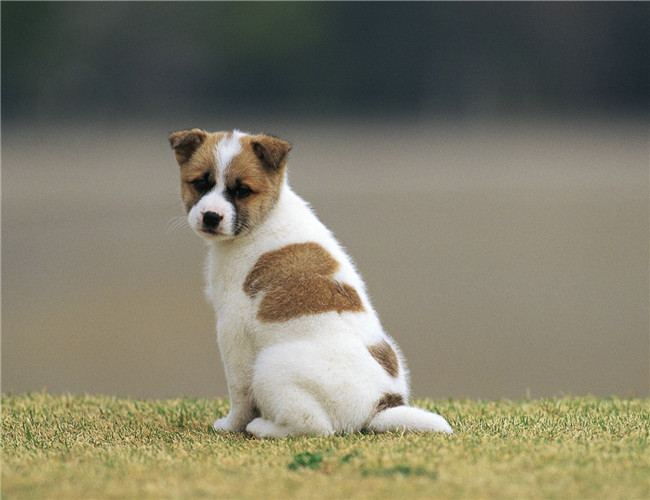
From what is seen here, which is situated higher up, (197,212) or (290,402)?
(197,212)

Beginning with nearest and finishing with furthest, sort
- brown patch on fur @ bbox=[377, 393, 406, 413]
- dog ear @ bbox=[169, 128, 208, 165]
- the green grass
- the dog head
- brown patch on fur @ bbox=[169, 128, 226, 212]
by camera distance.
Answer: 1. the green grass
2. brown patch on fur @ bbox=[377, 393, 406, 413]
3. the dog head
4. brown patch on fur @ bbox=[169, 128, 226, 212]
5. dog ear @ bbox=[169, 128, 208, 165]

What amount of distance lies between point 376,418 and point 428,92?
38.1 meters

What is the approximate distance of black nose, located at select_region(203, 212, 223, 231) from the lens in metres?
7.32

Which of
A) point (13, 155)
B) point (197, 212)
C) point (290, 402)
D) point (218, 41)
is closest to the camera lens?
point (290, 402)

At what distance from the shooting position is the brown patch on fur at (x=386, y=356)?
7223mm

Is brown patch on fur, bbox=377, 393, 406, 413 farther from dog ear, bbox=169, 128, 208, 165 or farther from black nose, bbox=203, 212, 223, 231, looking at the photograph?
dog ear, bbox=169, 128, 208, 165

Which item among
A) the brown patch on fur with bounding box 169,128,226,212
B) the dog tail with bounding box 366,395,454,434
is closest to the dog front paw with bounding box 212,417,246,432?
the dog tail with bounding box 366,395,454,434

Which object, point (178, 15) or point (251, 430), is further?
point (178, 15)

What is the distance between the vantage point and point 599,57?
44.7m

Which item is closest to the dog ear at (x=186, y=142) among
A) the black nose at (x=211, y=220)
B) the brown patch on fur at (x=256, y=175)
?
the brown patch on fur at (x=256, y=175)

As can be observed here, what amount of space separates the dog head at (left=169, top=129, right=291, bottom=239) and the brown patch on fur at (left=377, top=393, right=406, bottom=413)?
5.20ft

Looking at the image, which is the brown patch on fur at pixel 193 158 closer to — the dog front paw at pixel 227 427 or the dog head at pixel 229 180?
the dog head at pixel 229 180

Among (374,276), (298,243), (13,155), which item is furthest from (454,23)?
(298,243)

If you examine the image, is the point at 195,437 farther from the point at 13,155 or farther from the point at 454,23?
the point at 454,23
